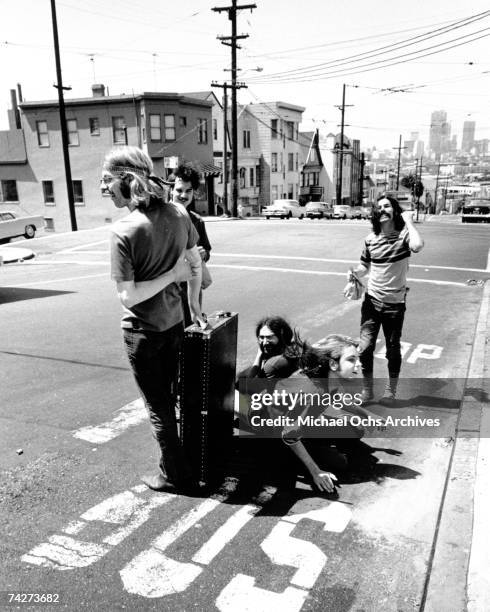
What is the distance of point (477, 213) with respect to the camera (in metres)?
32.3

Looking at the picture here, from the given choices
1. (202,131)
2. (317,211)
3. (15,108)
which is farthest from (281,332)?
(15,108)

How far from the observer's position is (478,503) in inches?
134

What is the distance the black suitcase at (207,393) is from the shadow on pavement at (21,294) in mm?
7296

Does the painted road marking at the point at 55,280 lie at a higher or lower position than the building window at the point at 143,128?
lower

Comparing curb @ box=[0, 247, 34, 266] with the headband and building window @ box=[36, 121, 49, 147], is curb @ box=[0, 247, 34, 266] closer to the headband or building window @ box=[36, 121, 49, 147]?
the headband

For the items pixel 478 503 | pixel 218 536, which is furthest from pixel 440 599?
pixel 218 536

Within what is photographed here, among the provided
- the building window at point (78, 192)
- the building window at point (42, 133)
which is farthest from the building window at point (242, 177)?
the building window at point (42, 133)

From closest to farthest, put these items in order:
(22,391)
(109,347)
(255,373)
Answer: (255,373)
(22,391)
(109,347)

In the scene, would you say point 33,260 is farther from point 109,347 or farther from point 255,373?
point 255,373

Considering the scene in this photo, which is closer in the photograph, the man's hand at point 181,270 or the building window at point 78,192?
the man's hand at point 181,270

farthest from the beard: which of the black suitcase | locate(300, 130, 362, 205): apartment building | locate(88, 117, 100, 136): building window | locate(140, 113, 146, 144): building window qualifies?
locate(300, 130, 362, 205): apartment building

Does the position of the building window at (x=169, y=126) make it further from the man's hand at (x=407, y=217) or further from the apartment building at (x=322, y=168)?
the man's hand at (x=407, y=217)

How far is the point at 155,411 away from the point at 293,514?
1.08 metres

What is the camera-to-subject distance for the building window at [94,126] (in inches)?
1457
